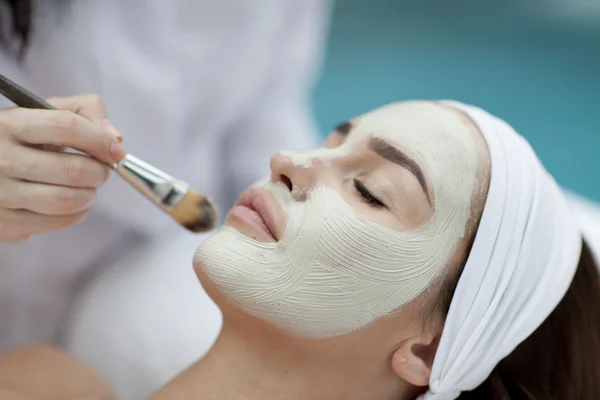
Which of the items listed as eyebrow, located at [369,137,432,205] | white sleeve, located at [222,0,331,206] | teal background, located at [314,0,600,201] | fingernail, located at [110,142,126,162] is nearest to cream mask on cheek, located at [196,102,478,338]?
eyebrow, located at [369,137,432,205]

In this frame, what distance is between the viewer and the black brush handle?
2.20 feet

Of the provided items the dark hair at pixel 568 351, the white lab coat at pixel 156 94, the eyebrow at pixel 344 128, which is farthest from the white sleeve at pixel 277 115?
the dark hair at pixel 568 351

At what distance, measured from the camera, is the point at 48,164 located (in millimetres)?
690

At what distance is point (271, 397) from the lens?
0.79 m

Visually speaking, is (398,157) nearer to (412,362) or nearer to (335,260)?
(335,260)

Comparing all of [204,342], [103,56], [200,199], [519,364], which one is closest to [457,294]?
[519,364]

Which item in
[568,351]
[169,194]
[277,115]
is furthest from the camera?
[277,115]

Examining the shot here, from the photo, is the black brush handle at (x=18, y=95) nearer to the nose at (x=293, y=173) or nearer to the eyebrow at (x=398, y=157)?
the nose at (x=293, y=173)

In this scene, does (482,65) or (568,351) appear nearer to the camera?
(568,351)

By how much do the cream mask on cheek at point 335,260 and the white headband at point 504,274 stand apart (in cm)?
4

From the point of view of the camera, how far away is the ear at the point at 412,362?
78 cm

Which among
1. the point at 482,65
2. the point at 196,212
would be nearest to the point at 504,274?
the point at 196,212

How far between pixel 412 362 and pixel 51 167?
504 millimetres

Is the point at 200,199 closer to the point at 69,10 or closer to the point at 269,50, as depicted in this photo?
the point at 69,10
